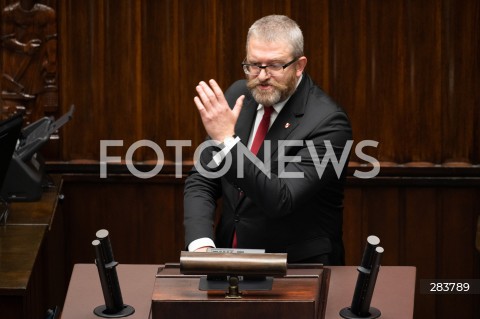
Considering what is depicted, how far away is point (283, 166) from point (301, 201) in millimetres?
176

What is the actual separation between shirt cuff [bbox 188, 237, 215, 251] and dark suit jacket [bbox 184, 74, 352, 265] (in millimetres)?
22

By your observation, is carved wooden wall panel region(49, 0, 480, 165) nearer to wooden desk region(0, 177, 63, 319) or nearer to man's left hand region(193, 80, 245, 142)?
wooden desk region(0, 177, 63, 319)

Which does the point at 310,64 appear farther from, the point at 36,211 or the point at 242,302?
the point at 242,302

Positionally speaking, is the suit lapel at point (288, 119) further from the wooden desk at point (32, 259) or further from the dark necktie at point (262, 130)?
the wooden desk at point (32, 259)

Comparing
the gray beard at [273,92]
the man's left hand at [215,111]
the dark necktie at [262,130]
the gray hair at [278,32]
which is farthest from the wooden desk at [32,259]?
the gray hair at [278,32]

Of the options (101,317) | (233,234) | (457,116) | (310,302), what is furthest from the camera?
(457,116)

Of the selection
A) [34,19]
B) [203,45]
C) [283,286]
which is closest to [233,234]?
[283,286]

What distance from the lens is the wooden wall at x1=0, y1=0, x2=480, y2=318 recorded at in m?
5.36

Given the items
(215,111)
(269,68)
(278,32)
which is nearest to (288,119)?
(269,68)

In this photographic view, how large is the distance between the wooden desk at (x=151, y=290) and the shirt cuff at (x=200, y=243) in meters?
0.20

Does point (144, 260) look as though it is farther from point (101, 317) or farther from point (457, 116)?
point (101, 317)

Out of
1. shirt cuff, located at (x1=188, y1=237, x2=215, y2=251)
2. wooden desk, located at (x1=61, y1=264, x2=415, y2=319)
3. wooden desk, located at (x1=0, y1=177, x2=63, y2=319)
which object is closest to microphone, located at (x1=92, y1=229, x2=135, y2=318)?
wooden desk, located at (x1=61, y1=264, x2=415, y2=319)

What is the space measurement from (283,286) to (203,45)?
2.64 m

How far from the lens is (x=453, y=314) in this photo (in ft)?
18.3
